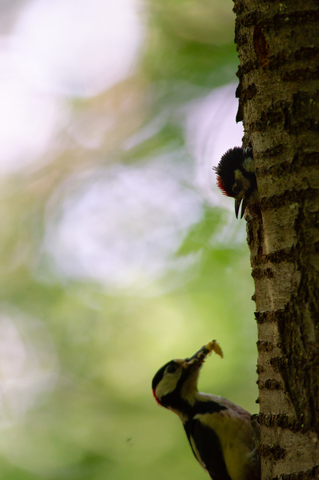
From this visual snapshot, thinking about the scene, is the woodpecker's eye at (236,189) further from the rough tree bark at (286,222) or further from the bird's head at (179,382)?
the bird's head at (179,382)

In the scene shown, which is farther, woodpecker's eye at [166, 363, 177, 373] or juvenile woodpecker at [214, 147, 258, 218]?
woodpecker's eye at [166, 363, 177, 373]

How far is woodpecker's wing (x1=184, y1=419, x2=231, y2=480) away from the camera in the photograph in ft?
6.29

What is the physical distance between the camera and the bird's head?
2158 mm

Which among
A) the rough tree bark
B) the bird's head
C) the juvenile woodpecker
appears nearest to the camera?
the rough tree bark

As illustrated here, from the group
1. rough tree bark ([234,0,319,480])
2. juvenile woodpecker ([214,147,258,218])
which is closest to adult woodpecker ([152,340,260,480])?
rough tree bark ([234,0,319,480])

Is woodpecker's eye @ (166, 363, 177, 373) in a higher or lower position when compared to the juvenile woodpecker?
lower

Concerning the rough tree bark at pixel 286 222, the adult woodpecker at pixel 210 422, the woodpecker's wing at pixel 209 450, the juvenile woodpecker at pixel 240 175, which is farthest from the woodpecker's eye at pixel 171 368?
the juvenile woodpecker at pixel 240 175

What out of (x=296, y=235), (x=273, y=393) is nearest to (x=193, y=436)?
(x=273, y=393)

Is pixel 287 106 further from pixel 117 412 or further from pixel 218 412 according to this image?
pixel 117 412

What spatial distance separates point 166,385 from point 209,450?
36cm

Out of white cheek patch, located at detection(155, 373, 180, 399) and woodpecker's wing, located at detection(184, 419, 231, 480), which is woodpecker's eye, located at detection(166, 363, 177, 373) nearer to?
white cheek patch, located at detection(155, 373, 180, 399)

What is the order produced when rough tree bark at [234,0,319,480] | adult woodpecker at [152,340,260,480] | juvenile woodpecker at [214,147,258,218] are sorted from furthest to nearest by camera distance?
adult woodpecker at [152,340,260,480] < juvenile woodpecker at [214,147,258,218] < rough tree bark at [234,0,319,480]

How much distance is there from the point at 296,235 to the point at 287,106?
45cm

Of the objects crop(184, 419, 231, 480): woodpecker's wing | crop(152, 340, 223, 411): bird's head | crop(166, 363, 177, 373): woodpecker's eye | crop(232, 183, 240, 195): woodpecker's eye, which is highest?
crop(232, 183, 240, 195): woodpecker's eye
